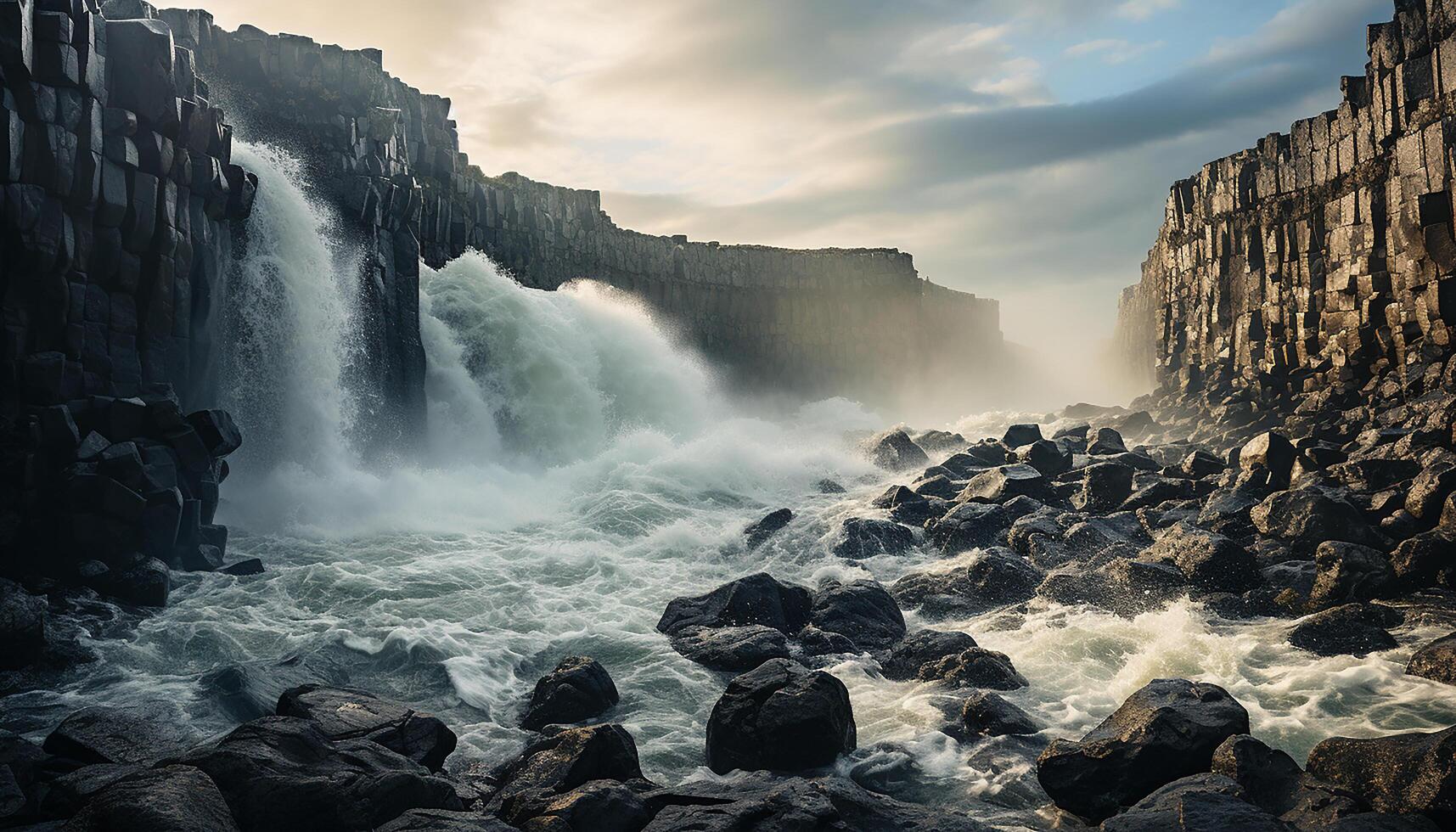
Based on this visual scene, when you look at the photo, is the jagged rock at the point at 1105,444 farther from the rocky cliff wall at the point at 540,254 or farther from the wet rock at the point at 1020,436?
the rocky cliff wall at the point at 540,254

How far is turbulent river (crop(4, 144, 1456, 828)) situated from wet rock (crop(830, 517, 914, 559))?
1.52 feet

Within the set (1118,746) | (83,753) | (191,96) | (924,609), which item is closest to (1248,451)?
(924,609)

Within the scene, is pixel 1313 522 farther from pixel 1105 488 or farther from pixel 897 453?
pixel 897 453

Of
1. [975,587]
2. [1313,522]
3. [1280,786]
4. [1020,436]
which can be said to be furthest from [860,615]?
[1020,436]

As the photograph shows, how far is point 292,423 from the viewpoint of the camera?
21.1 metres

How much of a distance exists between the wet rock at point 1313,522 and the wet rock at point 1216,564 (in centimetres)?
118

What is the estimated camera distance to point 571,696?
33.1ft

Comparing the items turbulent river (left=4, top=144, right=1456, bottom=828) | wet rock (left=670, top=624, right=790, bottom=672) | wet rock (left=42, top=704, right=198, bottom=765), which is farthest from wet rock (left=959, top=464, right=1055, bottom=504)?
wet rock (left=42, top=704, right=198, bottom=765)

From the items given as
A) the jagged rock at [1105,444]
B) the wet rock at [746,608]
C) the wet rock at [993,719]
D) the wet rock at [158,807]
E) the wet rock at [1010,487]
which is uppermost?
the jagged rock at [1105,444]

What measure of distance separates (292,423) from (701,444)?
1197cm

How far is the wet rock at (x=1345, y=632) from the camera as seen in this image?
10.5m

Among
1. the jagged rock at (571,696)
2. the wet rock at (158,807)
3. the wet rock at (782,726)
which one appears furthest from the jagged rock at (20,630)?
the wet rock at (782,726)

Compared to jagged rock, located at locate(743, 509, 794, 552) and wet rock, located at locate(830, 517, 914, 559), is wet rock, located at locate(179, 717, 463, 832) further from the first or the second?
jagged rock, located at locate(743, 509, 794, 552)

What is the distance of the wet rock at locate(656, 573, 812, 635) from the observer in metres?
12.9
